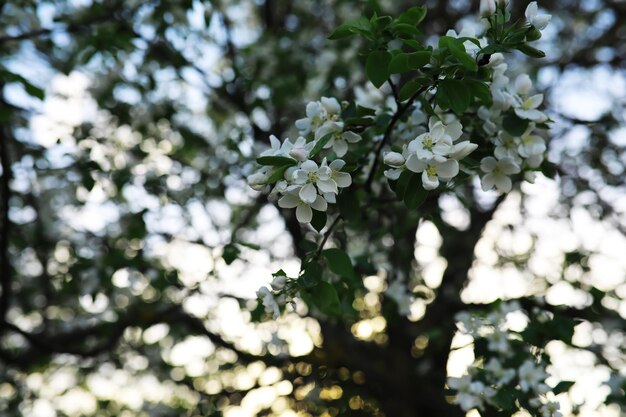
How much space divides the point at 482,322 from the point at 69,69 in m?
2.58

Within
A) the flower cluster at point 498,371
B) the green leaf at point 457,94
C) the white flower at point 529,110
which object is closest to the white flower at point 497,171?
the white flower at point 529,110

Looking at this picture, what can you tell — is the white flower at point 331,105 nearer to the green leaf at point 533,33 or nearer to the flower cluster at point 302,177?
the flower cluster at point 302,177

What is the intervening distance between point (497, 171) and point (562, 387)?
0.85 metres

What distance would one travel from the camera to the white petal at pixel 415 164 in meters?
1.35

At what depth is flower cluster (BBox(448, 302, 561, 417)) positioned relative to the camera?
1.93 m

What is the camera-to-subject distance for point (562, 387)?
1989 mm

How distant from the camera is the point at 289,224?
3.35 meters

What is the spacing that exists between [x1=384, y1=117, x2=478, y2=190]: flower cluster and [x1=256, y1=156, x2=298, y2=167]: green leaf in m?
0.21

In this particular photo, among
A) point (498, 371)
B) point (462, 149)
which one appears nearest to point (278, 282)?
point (462, 149)

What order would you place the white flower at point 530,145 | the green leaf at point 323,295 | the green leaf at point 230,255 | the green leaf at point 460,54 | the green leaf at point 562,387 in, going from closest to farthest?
1. the green leaf at point 460,54
2. the green leaf at point 323,295
3. the white flower at point 530,145
4. the green leaf at point 562,387
5. the green leaf at point 230,255

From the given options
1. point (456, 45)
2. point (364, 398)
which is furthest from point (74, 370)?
point (456, 45)

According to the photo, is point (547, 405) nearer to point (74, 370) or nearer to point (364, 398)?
point (364, 398)

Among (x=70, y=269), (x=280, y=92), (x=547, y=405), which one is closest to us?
(x=547, y=405)

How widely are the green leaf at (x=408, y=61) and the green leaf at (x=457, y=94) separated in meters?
0.08
